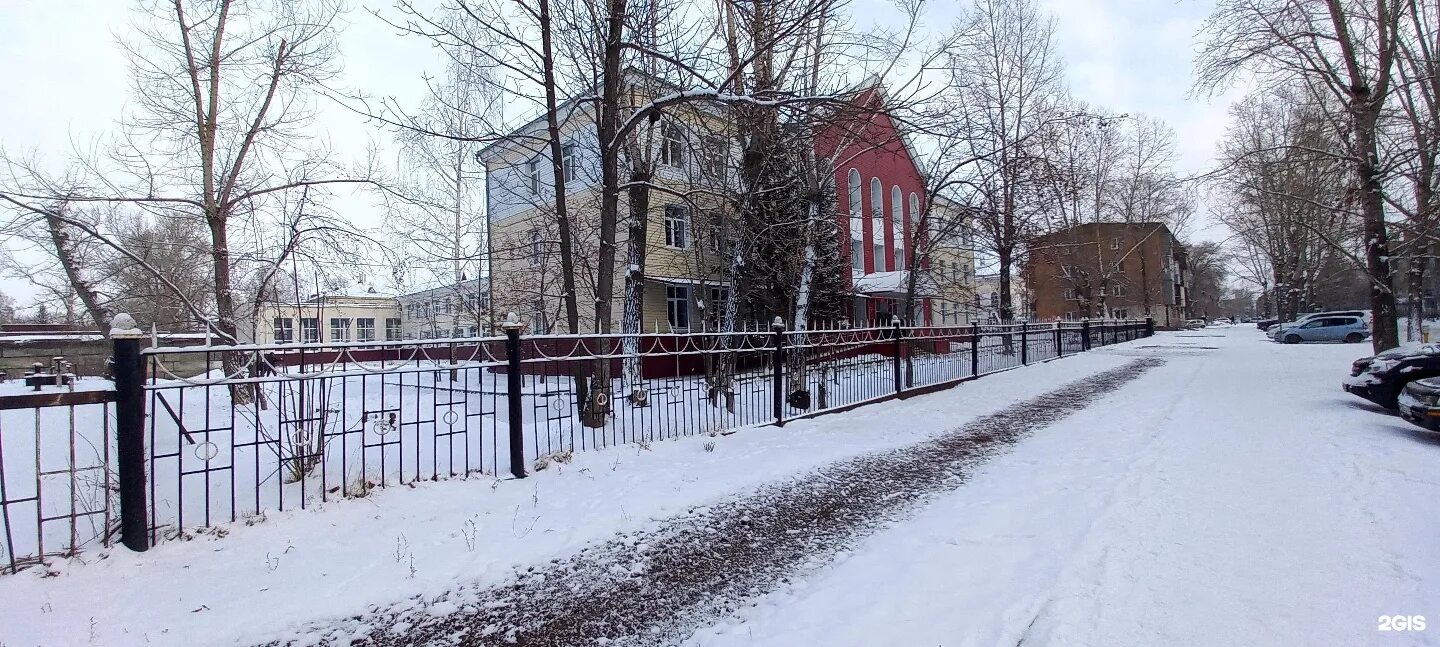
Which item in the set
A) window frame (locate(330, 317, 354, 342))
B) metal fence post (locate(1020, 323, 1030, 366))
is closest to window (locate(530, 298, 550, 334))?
metal fence post (locate(1020, 323, 1030, 366))

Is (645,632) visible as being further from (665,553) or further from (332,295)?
(332,295)

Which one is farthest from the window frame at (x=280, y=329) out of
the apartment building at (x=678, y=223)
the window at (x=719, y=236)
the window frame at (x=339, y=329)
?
the window frame at (x=339, y=329)

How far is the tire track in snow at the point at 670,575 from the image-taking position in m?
2.93

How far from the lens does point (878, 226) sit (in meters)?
27.1

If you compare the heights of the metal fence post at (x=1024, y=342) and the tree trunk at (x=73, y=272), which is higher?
the tree trunk at (x=73, y=272)

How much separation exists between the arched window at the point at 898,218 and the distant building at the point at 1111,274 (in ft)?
18.5

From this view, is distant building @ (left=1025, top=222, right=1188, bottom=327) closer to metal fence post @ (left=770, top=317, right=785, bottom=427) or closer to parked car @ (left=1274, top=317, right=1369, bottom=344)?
parked car @ (left=1274, top=317, right=1369, bottom=344)

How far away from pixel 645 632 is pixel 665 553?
0.97 metres

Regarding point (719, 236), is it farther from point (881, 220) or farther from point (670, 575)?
point (881, 220)

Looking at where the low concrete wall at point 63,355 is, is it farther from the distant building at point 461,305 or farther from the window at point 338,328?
the window at point 338,328

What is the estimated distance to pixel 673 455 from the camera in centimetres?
618

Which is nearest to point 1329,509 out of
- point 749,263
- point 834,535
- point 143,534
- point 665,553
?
point 834,535

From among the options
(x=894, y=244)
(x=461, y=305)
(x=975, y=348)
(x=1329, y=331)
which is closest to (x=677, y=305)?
(x=461, y=305)

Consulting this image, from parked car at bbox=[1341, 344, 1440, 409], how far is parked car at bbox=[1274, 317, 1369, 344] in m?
27.1
